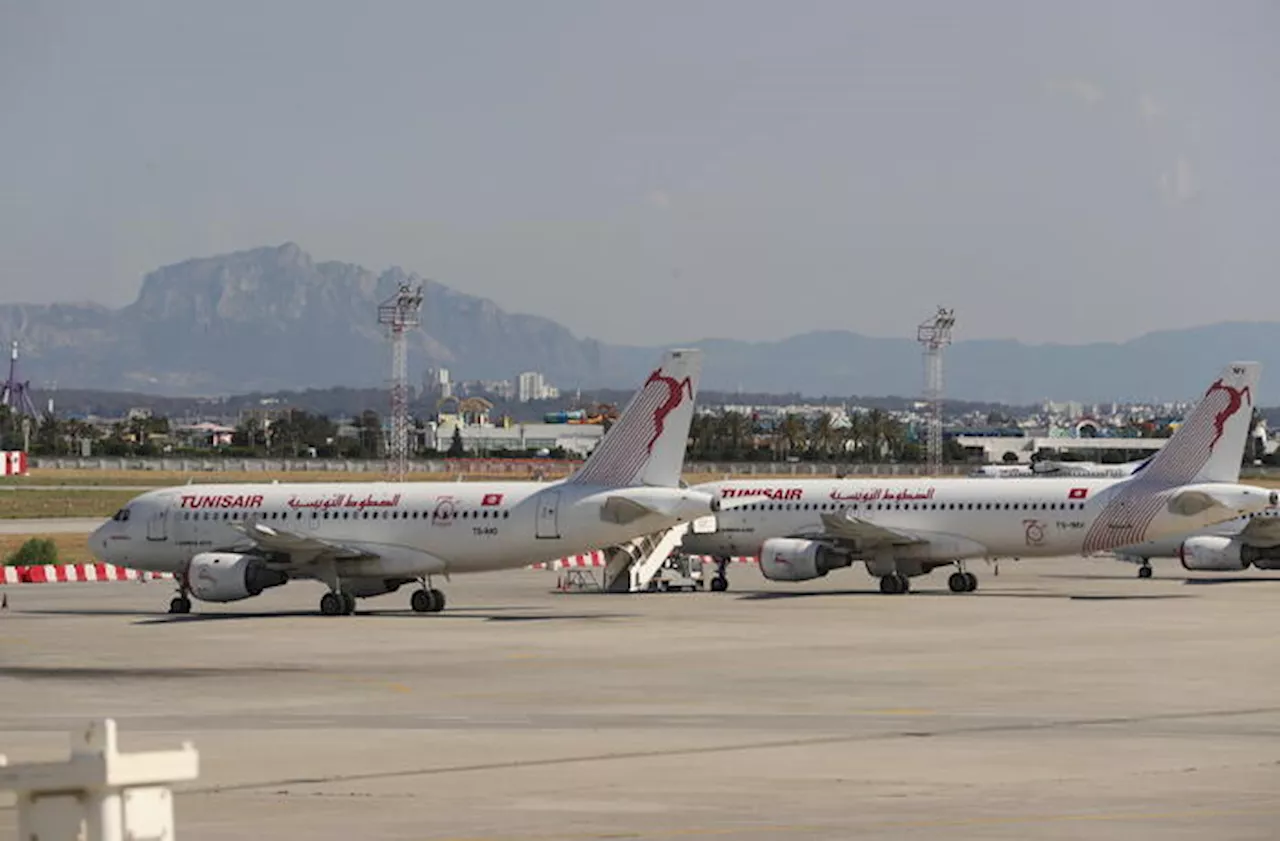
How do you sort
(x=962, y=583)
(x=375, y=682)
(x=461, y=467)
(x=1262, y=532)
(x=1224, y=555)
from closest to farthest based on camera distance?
1. (x=375, y=682)
2. (x=962, y=583)
3. (x=1262, y=532)
4. (x=1224, y=555)
5. (x=461, y=467)

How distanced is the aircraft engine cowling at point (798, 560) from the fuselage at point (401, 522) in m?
11.1

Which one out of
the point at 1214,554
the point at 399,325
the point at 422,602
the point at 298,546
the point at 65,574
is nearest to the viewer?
the point at 298,546

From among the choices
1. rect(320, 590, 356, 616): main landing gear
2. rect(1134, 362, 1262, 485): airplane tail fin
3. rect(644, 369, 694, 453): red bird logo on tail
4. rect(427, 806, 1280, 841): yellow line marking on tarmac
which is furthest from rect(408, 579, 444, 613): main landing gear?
rect(427, 806, 1280, 841): yellow line marking on tarmac

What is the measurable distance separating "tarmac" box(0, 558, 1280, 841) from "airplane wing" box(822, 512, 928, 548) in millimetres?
5523

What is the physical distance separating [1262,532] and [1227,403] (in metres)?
8.47

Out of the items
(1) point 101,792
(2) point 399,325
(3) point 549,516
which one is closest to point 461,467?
(2) point 399,325

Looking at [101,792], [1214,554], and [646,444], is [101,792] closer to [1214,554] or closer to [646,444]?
[646,444]

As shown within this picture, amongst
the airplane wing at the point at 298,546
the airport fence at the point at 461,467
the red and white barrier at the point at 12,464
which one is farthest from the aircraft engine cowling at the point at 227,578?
the red and white barrier at the point at 12,464

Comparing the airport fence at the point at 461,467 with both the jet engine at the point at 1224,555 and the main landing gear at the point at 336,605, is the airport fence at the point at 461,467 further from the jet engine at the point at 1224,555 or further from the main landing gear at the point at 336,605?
the main landing gear at the point at 336,605

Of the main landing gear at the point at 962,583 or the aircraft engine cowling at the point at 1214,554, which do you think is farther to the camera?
the aircraft engine cowling at the point at 1214,554

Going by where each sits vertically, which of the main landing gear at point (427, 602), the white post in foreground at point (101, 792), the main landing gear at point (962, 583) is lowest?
the main landing gear at point (962, 583)

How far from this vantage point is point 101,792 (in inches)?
282

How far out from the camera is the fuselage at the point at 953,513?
196 ft

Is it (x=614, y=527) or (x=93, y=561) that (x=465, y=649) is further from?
(x=93, y=561)
